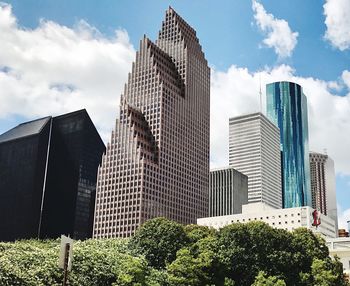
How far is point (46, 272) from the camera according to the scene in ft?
213

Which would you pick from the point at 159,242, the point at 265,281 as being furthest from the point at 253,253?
the point at 159,242

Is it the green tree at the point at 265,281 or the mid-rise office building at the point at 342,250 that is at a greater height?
the mid-rise office building at the point at 342,250

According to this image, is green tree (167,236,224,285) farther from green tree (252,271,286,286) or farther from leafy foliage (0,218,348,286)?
green tree (252,271,286,286)

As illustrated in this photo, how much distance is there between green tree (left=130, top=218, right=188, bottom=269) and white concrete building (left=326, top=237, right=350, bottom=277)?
46.8 metres

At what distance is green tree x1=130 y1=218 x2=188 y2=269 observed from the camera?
91.9m

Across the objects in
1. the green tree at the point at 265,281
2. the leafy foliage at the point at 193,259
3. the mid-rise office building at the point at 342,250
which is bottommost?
the green tree at the point at 265,281

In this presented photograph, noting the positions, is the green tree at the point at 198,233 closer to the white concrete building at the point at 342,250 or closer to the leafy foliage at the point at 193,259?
the leafy foliage at the point at 193,259

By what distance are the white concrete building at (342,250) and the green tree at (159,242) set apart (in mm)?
46826

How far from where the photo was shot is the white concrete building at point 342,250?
4840 inches

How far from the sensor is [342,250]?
124 m

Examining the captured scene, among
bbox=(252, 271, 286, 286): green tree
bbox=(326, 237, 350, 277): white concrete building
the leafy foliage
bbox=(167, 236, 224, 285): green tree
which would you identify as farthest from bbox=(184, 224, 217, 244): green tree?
bbox=(326, 237, 350, 277): white concrete building

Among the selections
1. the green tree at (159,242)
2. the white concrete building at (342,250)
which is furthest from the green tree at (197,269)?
the white concrete building at (342,250)

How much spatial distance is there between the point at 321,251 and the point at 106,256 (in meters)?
39.4

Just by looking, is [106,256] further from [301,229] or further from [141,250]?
[301,229]
